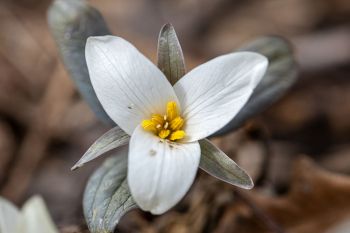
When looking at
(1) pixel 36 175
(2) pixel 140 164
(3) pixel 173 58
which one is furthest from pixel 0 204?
(1) pixel 36 175

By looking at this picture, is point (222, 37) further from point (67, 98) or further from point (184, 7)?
point (67, 98)

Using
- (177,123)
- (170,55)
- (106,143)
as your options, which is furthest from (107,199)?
(170,55)

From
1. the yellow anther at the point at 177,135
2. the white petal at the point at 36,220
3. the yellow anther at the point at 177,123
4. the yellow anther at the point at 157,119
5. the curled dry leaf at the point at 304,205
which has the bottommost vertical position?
the curled dry leaf at the point at 304,205

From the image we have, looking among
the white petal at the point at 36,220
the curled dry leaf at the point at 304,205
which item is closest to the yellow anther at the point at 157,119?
the white petal at the point at 36,220

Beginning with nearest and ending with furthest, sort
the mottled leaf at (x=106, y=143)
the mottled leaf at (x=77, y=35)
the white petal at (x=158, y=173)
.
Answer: the white petal at (x=158, y=173), the mottled leaf at (x=106, y=143), the mottled leaf at (x=77, y=35)

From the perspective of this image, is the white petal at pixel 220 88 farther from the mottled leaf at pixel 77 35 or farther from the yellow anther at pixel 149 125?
the mottled leaf at pixel 77 35

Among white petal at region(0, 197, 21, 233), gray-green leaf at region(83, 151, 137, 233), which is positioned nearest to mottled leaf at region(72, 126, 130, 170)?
gray-green leaf at region(83, 151, 137, 233)

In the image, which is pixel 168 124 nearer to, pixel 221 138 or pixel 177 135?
pixel 177 135
